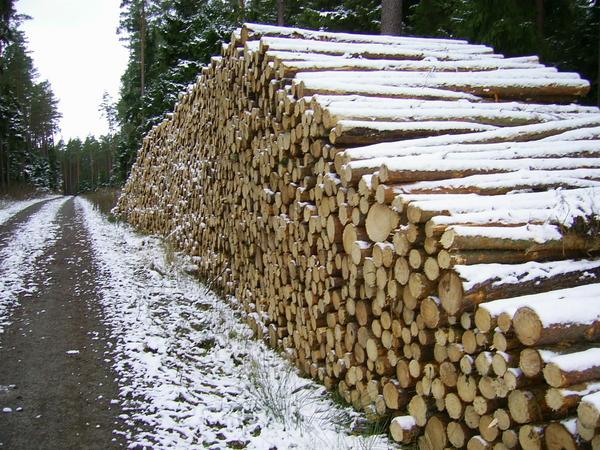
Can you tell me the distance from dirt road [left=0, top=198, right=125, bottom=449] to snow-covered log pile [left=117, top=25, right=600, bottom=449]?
1.89 metres

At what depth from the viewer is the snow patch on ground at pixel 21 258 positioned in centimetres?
719

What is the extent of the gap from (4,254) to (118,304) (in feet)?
15.9

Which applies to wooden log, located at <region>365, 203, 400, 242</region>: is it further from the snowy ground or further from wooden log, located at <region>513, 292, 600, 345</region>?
the snowy ground

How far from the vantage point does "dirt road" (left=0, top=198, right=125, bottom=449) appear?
12.4 ft

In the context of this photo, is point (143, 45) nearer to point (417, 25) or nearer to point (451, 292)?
point (417, 25)

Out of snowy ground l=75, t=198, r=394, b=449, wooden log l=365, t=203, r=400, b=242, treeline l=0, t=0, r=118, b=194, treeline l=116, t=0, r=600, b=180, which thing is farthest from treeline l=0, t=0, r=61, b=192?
wooden log l=365, t=203, r=400, b=242

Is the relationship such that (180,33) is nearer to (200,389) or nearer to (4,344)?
(4,344)

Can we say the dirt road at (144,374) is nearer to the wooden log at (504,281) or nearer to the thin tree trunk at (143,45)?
the wooden log at (504,281)

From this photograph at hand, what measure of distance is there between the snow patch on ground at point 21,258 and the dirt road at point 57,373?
0.13 meters

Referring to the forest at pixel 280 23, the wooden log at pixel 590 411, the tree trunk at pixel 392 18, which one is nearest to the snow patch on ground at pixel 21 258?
the wooden log at pixel 590 411

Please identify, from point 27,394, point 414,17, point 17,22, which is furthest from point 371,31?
point 17,22

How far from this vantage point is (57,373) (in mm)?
4848

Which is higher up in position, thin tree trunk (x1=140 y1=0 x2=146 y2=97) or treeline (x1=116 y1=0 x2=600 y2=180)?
thin tree trunk (x1=140 y1=0 x2=146 y2=97)

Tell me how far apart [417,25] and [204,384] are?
12.6 meters
